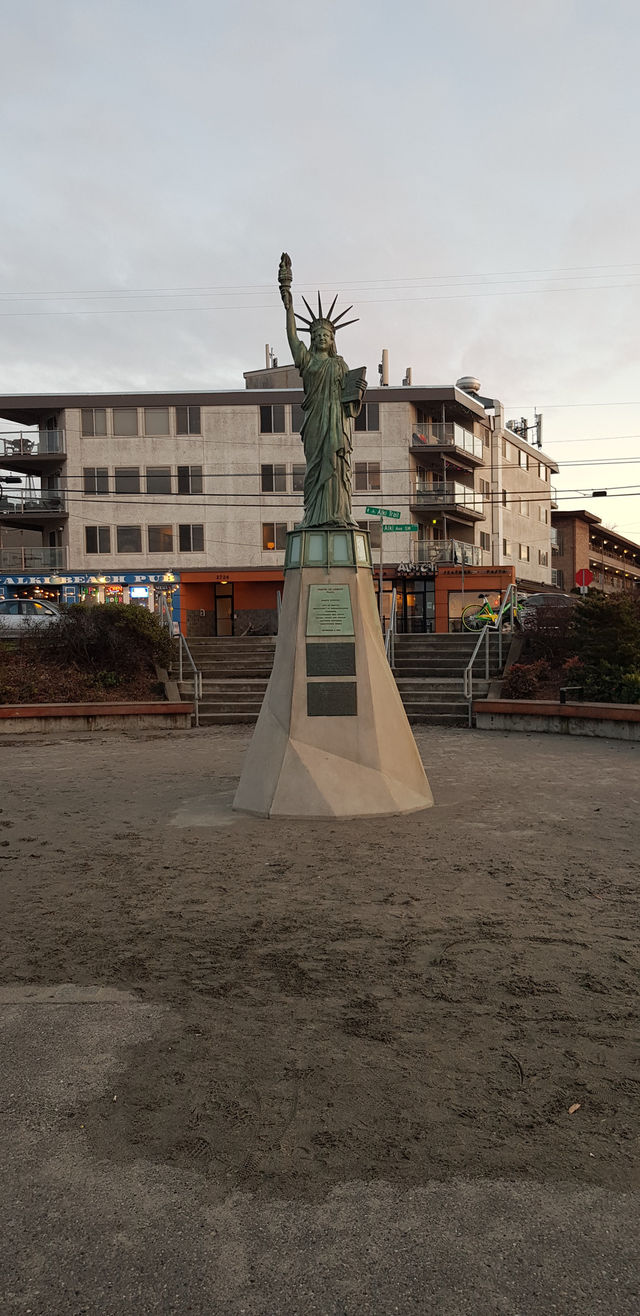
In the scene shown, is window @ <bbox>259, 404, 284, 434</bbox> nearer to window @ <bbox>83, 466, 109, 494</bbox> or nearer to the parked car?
window @ <bbox>83, 466, 109, 494</bbox>

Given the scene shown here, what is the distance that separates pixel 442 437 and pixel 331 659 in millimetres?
38942

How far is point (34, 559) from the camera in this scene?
43.3 meters

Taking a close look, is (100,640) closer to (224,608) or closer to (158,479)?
(158,479)

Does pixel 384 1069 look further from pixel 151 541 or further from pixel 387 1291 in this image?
pixel 151 541

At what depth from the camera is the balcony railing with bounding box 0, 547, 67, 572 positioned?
140 ft

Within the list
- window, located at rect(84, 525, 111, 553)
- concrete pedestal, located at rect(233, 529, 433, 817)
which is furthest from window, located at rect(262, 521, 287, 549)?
concrete pedestal, located at rect(233, 529, 433, 817)

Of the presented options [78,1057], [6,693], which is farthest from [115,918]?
[6,693]

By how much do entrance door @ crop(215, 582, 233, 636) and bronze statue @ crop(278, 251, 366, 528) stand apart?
113 feet

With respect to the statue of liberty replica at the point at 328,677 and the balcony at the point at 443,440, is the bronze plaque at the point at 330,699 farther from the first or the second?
the balcony at the point at 443,440

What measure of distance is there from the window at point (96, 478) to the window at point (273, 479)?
7.95 meters

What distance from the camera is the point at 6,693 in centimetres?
1752

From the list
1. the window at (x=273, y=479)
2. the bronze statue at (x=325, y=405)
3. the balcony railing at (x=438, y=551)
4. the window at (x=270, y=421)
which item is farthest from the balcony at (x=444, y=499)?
the bronze statue at (x=325, y=405)

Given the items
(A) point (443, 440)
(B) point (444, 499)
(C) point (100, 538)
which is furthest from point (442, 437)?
(C) point (100, 538)

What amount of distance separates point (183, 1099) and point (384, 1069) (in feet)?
2.69
